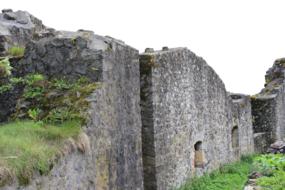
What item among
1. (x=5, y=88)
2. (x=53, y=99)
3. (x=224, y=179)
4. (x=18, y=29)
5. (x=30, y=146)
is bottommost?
(x=224, y=179)

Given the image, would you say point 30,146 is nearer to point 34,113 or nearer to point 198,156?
point 34,113

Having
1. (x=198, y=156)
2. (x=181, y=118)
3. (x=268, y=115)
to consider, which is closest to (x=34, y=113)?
(x=181, y=118)

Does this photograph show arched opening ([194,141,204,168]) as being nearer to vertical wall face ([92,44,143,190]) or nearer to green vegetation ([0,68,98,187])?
vertical wall face ([92,44,143,190])

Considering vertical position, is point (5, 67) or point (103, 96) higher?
point (5, 67)

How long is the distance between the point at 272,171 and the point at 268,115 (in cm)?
1346

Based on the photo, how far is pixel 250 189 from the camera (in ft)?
20.5

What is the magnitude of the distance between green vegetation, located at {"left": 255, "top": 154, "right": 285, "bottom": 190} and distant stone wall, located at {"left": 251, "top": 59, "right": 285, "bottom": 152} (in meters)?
12.2

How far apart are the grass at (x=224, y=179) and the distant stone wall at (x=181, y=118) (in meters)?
0.21

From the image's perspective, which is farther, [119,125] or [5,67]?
[119,125]

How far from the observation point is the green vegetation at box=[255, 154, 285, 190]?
6.13m

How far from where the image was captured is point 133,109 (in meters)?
9.30

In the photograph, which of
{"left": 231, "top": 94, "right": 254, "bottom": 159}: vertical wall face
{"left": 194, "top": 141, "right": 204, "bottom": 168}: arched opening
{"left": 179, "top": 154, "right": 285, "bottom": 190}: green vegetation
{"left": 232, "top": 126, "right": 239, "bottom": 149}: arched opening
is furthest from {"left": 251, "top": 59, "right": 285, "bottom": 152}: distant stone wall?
{"left": 194, "top": 141, "right": 204, "bottom": 168}: arched opening

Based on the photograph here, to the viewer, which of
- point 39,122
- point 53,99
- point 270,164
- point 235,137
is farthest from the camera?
point 235,137

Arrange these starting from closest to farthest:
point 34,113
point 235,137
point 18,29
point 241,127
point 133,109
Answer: point 34,113 → point 133,109 → point 18,29 → point 235,137 → point 241,127
